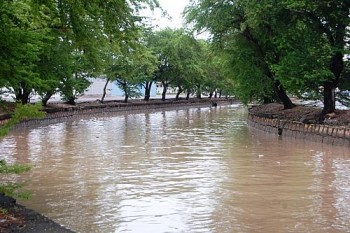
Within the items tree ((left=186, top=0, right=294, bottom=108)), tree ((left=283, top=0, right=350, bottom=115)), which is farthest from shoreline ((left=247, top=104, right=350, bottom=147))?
tree ((left=186, top=0, right=294, bottom=108))

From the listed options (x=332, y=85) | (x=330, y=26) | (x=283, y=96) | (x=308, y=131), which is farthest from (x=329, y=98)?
(x=283, y=96)

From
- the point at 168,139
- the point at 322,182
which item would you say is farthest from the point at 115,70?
the point at 322,182

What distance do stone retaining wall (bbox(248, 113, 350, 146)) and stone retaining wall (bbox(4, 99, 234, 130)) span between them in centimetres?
1471

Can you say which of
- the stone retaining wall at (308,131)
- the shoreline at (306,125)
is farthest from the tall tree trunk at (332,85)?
the stone retaining wall at (308,131)

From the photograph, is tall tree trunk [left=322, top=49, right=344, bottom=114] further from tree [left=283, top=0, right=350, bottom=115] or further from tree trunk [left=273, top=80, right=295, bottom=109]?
tree trunk [left=273, top=80, right=295, bottom=109]

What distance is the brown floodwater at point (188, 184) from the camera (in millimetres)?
9289

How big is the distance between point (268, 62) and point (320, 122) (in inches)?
274

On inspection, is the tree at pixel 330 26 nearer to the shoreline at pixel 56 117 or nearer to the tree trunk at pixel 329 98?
the tree trunk at pixel 329 98

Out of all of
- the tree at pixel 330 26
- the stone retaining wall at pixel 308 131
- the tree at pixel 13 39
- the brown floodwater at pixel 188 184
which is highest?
the tree at pixel 330 26

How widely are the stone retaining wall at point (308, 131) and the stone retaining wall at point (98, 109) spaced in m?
14.7

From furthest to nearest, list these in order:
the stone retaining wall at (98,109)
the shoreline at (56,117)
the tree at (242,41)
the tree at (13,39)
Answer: the stone retaining wall at (98,109), the tree at (242,41), the tree at (13,39), the shoreline at (56,117)

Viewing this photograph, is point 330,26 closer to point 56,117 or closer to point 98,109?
point 56,117

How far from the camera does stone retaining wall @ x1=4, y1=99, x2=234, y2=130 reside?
33806 millimetres

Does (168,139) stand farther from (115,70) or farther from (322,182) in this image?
(115,70)
